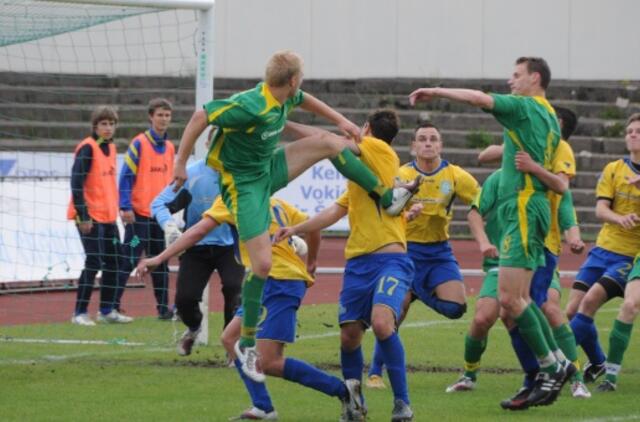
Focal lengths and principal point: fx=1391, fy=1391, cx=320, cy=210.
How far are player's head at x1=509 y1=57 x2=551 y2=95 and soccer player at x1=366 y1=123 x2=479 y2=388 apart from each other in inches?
66.2

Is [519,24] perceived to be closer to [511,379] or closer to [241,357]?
[511,379]

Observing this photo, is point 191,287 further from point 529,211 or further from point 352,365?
point 529,211

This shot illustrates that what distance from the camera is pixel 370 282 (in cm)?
894

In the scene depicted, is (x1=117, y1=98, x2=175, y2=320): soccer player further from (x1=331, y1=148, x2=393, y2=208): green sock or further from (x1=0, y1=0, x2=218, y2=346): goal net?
(x1=331, y1=148, x2=393, y2=208): green sock

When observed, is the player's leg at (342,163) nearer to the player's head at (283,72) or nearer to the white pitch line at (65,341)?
the player's head at (283,72)

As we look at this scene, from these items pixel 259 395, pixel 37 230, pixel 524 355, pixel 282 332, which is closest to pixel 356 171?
pixel 282 332

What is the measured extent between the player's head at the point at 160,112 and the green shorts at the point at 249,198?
5991mm

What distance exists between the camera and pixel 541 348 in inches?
362

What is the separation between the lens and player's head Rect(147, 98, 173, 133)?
579 inches

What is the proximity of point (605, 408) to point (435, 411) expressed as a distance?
1199 mm

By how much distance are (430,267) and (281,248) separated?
216cm

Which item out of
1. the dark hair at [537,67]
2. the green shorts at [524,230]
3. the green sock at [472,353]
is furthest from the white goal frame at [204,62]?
the dark hair at [537,67]

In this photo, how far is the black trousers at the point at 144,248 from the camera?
49.5 ft

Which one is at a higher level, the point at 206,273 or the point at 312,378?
the point at 206,273
